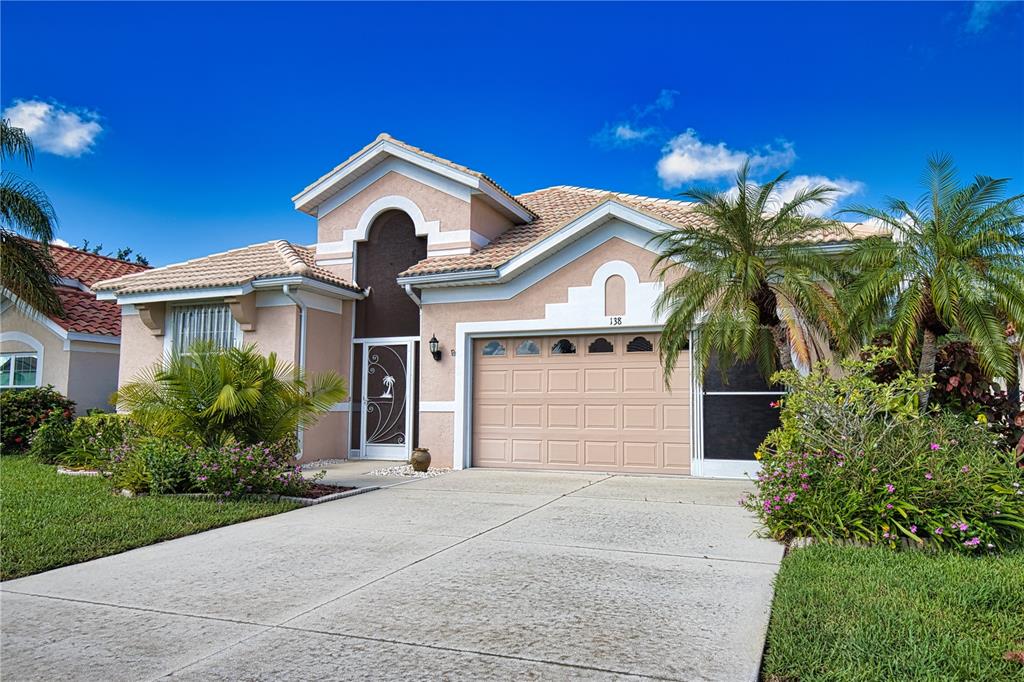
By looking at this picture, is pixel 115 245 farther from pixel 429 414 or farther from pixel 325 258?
pixel 429 414

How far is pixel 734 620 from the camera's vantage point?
15.2ft

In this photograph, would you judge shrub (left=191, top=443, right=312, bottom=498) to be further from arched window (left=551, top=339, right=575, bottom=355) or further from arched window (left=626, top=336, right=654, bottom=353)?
arched window (left=626, top=336, right=654, bottom=353)

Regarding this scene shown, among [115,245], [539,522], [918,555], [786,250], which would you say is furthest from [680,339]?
[115,245]

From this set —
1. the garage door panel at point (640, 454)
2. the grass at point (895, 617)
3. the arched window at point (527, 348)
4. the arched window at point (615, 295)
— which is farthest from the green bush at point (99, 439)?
the grass at point (895, 617)

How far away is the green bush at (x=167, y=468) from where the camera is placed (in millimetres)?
9500

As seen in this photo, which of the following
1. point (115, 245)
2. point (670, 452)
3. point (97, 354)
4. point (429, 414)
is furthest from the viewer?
point (115, 245)

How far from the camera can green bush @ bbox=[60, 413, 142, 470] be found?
10977 mm

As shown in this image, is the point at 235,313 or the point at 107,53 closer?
the point at 235,313

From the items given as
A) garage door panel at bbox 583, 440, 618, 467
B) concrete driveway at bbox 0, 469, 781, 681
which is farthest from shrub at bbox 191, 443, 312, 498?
garage door panel at bbox 583, 440, 618, 467

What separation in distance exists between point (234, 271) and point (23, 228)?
5.60 metres

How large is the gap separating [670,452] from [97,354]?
575 inches

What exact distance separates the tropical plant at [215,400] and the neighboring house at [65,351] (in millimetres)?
8972

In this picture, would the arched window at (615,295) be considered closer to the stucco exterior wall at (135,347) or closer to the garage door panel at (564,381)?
the garage door panel at (564,381)

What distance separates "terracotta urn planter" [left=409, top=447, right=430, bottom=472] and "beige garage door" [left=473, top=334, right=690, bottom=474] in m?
1.02
